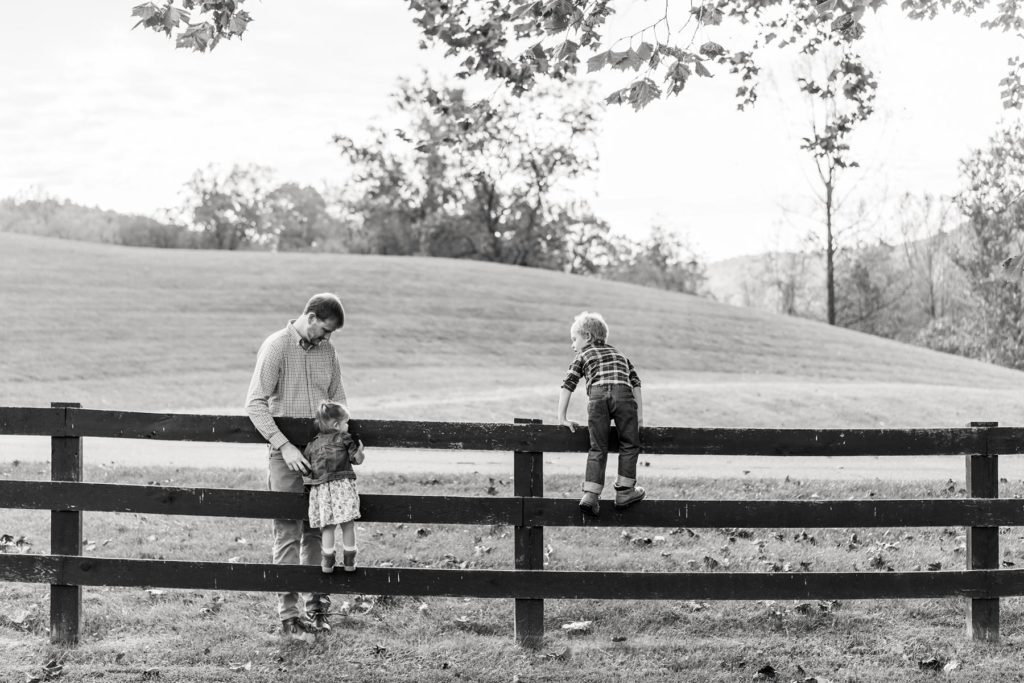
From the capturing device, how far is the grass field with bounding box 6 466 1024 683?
6328mm

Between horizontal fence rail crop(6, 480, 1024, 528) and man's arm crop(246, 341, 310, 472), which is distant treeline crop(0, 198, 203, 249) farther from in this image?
man's arm crop(246, 341, 310, 472)

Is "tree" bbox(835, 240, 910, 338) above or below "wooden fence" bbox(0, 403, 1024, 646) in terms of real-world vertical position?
above

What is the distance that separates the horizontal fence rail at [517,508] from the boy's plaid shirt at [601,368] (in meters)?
0.76

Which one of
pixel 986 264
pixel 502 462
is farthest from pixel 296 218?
pixel 502 462

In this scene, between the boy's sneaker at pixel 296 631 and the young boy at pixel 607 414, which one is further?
the boy's sneaker at pixel 296 631

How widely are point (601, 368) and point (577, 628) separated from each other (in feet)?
6.29

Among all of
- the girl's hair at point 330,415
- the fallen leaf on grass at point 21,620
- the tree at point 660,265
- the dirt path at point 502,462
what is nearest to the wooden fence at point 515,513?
the girl's hair at point 330,415

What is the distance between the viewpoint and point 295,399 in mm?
6750

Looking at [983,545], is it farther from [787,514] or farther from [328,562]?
[328,562]

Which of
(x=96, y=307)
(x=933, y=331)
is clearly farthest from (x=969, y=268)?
(x=96, y=307)

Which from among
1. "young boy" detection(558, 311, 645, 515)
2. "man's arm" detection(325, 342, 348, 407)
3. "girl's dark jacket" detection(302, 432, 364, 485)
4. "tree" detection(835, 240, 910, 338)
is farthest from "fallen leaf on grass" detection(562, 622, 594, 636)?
"tree" detection(835, 240, 910, 338)

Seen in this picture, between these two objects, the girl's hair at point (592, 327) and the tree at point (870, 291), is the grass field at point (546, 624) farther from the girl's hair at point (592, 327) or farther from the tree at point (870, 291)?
the tree at point (870, 291)

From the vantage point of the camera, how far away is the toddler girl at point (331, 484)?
21.2 feet

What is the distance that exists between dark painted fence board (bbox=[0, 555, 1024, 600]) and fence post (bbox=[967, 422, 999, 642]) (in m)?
0.17
